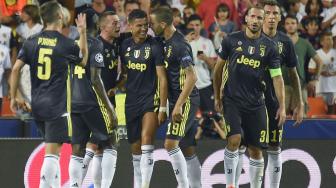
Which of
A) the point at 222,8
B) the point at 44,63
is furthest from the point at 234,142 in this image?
the point at 222,8

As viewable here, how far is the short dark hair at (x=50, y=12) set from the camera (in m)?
11.9

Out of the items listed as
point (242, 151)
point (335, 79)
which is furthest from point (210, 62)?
point (242, 151)

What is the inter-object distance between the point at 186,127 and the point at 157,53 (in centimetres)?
102

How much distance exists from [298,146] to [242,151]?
150 cm

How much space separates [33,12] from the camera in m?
16.7

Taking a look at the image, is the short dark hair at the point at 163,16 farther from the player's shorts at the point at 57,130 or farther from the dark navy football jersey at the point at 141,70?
the player's shorts at the point at 57,130

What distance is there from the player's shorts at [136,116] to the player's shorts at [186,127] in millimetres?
312

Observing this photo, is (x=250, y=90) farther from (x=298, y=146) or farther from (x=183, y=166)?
(x=298, y=146)

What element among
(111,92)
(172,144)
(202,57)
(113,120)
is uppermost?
(202,57)

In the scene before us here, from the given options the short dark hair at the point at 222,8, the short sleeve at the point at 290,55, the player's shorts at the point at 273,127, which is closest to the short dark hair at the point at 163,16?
the short sleeve at the point at 290,55

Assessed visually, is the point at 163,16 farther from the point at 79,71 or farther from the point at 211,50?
the point at 211,50

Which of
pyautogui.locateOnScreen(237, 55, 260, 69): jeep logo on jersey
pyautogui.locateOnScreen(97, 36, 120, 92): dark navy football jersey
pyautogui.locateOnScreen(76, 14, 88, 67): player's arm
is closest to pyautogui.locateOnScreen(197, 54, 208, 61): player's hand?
pyautogui.locateOnScreen(97, 36, 120, 92): dark navy football jersey

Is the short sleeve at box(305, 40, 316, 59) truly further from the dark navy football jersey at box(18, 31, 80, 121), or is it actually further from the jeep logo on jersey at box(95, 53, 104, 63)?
the dark navy football jersey at box(18, 31, 80, 121)

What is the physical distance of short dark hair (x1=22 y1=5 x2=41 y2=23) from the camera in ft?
54.8
